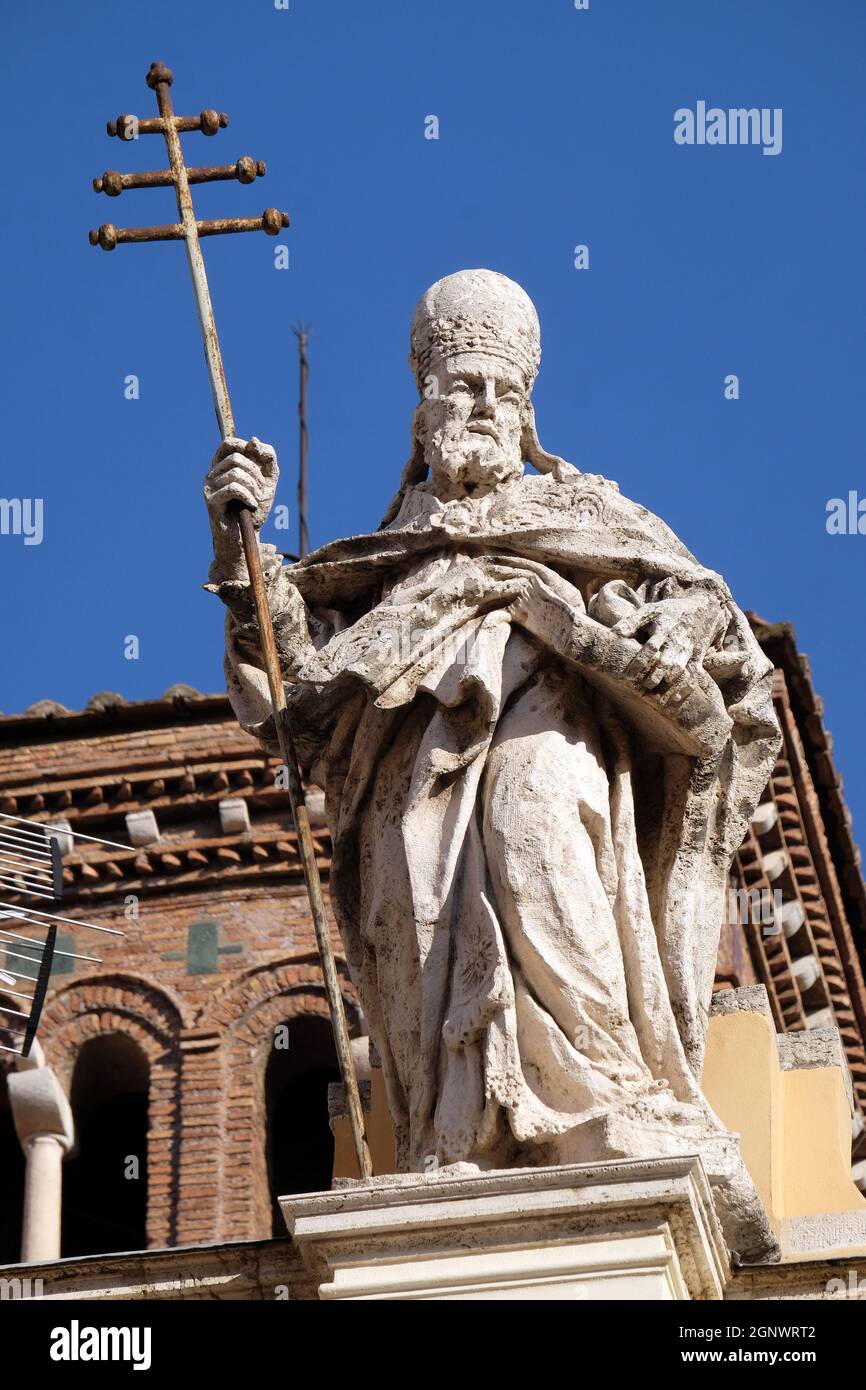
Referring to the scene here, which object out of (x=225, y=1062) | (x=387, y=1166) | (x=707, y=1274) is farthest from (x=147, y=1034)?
(x=707, y=1274)

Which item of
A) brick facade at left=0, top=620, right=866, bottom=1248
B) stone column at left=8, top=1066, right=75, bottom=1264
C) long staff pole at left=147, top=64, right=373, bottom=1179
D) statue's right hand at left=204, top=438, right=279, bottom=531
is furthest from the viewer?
brick facade at left=0, top=620, right=866, bottom=1248

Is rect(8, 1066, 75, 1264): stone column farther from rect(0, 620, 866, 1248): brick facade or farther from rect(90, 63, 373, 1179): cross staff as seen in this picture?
rect(90, 63, 373, 1179): cross staff

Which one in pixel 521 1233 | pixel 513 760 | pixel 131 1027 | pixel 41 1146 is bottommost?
pixel 521 1233

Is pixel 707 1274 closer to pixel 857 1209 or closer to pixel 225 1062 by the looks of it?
pixel 857 1209

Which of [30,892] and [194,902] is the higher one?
[194,902]

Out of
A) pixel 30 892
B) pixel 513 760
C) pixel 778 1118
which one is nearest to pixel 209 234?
pixel 513 760

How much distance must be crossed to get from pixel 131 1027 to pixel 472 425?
16.9 m

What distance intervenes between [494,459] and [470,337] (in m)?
0.35

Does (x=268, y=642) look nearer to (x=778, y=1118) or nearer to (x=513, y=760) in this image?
(x=513, y=760)

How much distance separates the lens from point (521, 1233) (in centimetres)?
812

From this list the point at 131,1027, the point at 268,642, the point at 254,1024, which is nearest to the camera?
the point at 268,642

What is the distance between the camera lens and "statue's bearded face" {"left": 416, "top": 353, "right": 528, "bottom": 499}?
9656 millimetres

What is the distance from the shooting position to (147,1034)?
85.8 ft

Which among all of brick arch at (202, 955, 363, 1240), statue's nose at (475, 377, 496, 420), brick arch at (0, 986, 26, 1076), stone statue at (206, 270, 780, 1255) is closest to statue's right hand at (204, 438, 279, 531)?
stone statue at (206, 270, 780, 1255)
